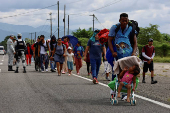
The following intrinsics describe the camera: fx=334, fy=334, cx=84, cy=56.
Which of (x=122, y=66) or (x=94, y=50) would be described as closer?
(x=122, y=66)

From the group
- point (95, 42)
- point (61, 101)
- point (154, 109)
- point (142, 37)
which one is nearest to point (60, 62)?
point (95, 42)

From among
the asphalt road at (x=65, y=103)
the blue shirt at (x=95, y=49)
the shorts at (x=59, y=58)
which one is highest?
the blue shirt at (x=95, y=49)

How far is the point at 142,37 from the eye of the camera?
3839 inches

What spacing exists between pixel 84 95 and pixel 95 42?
3428 mm

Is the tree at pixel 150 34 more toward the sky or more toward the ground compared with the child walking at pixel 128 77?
more toward the sky

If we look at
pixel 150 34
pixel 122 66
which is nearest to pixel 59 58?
pixel 122 66

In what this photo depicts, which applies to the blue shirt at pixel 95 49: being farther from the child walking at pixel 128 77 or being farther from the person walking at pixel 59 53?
the child walking at pixel 128 77

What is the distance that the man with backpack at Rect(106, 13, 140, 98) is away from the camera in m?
7.14

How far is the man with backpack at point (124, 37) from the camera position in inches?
281

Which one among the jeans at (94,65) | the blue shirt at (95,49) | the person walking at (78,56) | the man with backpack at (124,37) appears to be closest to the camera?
the man with backpack at (124,37)

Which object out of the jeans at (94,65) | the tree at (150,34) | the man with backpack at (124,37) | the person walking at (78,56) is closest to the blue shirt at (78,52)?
the person walking at (78,56)

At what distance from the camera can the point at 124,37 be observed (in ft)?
23.6

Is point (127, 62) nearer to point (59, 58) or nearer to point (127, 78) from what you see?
point (127, 78)

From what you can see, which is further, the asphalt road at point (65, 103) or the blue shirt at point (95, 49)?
the blue shirt at point (95, 49)
